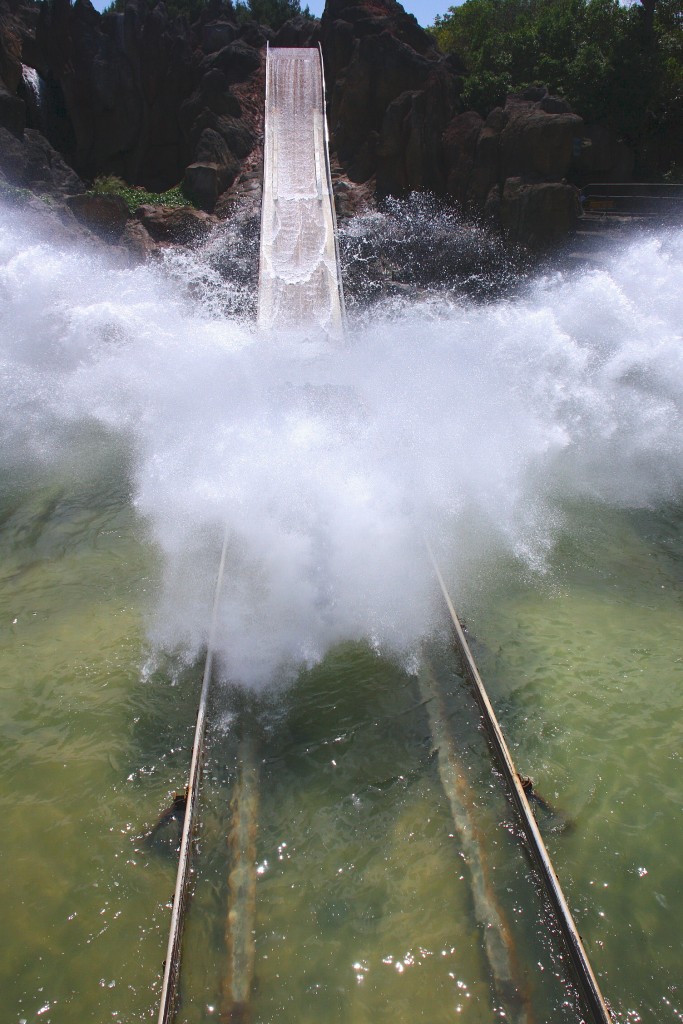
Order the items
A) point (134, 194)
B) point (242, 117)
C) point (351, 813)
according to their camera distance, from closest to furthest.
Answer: point (351, 813) → point (134, 194) → point (242, 117)

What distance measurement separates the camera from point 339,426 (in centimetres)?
584

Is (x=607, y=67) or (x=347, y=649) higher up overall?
(x=607, y=67)

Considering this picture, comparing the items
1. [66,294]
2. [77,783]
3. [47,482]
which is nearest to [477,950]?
[77,783]

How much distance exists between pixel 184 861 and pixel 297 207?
1162 centimetres

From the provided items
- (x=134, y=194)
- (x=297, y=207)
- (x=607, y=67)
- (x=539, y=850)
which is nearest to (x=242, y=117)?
(x=134, y=194)

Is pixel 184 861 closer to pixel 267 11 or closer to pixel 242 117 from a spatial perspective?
pixel 242 117

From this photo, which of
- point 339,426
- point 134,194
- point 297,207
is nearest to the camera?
point 339,426

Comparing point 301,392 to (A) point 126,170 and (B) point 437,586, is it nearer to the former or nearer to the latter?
(B) point 437,586

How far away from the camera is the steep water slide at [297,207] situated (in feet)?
33.3

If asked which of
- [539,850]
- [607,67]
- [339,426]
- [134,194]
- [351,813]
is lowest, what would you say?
[134,194]

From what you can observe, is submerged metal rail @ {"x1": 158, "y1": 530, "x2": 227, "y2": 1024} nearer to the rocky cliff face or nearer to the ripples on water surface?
the ripples on water surface

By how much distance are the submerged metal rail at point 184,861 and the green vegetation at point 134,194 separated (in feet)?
41.4

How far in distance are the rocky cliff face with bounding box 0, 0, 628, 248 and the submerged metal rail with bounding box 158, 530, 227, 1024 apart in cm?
1147

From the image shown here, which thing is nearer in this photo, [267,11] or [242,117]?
[242,117]
